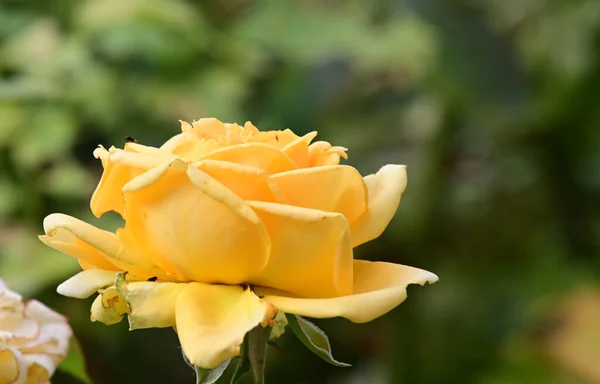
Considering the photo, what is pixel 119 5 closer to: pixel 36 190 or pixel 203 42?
pixel 203 42

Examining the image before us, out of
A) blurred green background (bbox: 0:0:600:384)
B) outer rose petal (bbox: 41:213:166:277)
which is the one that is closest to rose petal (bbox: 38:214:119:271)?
outer rose petal (bbox: 41:213:166:277)

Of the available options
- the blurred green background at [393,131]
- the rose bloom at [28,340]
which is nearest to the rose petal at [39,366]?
the rose bloom at [28,340]

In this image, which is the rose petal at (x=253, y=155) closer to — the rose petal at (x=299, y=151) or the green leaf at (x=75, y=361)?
the rose petal at (x=299, y=151)

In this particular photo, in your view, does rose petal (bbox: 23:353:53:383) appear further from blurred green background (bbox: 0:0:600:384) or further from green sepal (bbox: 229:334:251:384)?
blurred green background (bbox: 0:0:600:384)

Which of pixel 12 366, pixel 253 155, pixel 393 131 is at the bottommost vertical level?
pixel 12 366

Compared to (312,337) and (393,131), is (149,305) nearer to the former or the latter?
(312,337)

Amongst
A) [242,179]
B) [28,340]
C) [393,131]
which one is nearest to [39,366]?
[28,340]
